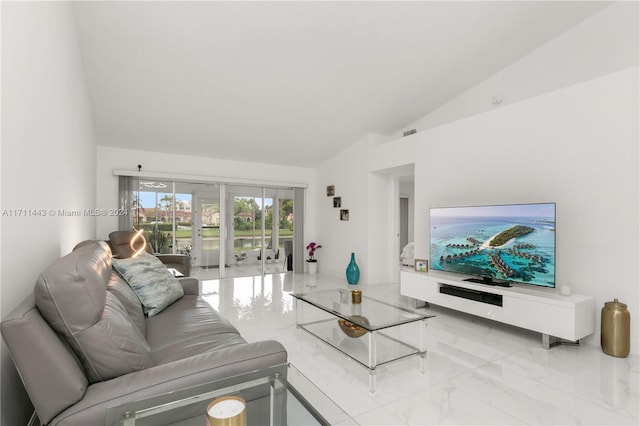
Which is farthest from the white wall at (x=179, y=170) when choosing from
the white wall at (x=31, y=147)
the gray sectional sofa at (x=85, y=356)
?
the gray sectional sofa at (x=85, y=356)

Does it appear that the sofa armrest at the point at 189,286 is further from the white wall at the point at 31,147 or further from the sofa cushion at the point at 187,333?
the white wall at the point at 31,147

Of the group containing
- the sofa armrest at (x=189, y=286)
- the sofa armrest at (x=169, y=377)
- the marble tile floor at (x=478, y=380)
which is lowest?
the marble tile floor at (x=478, y=380)

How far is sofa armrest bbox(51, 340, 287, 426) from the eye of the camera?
3.25 ft

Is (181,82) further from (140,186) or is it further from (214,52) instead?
(140,186)

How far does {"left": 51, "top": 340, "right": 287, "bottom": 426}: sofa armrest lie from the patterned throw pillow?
127 cm

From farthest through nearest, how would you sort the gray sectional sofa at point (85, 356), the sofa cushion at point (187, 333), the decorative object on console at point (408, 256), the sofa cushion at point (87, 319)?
1. the decorative object on console at point (408, 256)
2. the sofa cushion at point (187, 333)
3. the sofa cushion at point (87, 319)
4. the gray sectional sofa at point (85, 356)

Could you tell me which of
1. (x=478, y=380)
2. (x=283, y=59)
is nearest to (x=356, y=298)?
(x=478, y=380)

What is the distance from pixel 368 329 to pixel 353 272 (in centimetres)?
349

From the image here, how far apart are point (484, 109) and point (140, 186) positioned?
5.41m

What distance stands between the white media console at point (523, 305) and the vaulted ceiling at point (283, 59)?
103 inches

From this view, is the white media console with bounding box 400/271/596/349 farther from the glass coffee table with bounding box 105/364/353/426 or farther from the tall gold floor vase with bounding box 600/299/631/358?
the glass coffee table with bounding box 105/364/353/426

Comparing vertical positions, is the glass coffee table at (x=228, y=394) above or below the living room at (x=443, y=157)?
below

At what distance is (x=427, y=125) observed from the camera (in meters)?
5.12

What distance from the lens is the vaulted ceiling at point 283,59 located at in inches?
120
